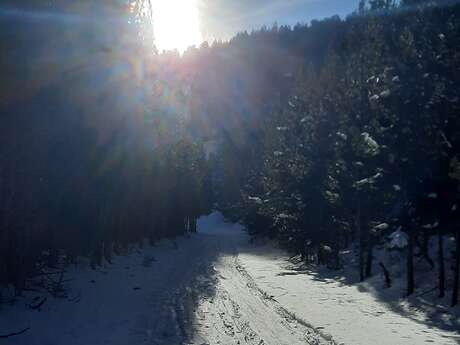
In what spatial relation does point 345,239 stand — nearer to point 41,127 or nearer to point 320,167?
point 320,167

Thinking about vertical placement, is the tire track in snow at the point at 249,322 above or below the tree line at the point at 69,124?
below

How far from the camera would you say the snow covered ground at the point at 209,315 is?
10.4 meters

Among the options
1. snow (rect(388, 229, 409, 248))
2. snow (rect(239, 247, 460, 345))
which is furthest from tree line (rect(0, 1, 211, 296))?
snow (rect(388, 229, 409, 248))

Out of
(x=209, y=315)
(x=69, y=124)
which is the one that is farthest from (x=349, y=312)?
(x=69, y=124)

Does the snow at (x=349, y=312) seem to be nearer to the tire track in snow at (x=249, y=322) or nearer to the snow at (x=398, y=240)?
the tire track in snow at (x=249, y=322)

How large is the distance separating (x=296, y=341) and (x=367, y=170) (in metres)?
9.92

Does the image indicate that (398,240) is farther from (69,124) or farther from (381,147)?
(69,124)

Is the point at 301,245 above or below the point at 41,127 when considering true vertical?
below

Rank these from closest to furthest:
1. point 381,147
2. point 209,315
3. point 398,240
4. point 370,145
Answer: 1. point 209,315
2. point 398,240
3. point 381,147
4. point 370,145

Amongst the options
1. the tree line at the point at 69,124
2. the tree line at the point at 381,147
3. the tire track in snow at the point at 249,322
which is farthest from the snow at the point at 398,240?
the tree line at the point at 69,124

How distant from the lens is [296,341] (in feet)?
34.6

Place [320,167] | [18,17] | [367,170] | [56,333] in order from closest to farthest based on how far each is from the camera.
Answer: [56,333]
[18,17]
[367,170]
[320,167]

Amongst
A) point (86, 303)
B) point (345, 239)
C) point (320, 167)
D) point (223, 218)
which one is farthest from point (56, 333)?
point (223, 218)

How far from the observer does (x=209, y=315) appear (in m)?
13.2
